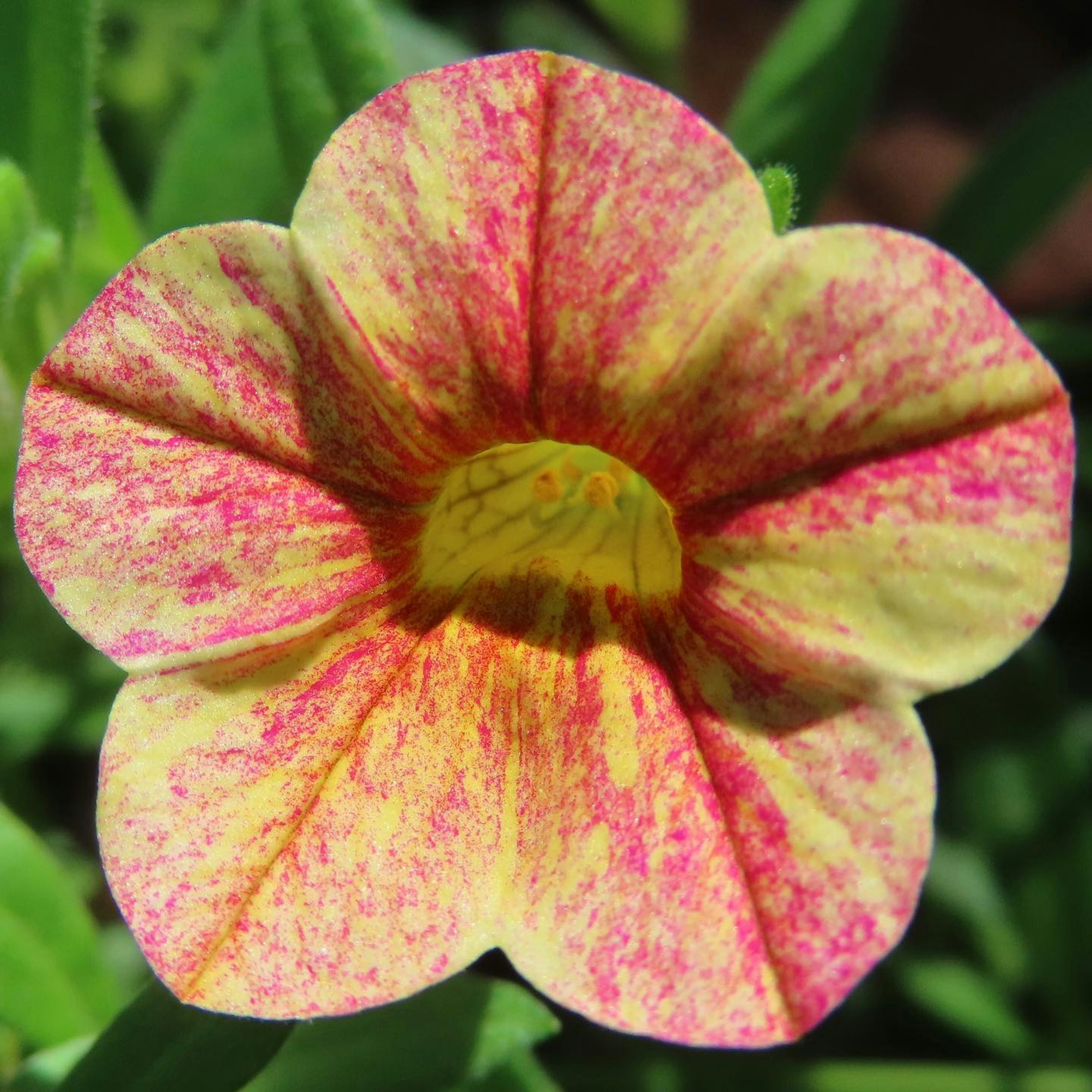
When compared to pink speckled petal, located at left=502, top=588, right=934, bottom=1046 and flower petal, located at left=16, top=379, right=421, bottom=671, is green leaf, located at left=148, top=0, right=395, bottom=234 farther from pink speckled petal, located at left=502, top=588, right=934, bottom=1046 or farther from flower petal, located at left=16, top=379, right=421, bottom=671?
pink speckled petal, located at left=502, top=588, right=934, bottom=1046

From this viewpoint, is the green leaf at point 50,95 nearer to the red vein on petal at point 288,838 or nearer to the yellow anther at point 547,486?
the yellow anther at point 547,486

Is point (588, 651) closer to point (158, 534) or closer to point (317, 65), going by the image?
point (158, 534)

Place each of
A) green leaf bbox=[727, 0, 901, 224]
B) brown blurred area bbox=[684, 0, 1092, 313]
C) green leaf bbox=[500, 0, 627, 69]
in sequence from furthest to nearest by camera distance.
→ 1. brown blurred area bbox=[684, 0, 1092, 313]
2. green leaf bbox=[500, 0, 627, 69]
3. green leaf bbox=[727, 0, 901, 224]

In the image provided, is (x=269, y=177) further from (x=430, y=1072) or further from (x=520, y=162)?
(x=430, y=1072)

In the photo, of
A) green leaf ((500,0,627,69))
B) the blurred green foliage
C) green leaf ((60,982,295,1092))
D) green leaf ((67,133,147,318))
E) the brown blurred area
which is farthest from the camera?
the brown blurred area

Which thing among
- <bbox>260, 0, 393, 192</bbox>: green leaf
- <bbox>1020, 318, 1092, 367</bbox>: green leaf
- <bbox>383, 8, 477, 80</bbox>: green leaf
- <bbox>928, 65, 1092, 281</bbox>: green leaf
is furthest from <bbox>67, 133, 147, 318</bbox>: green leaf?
<bbox>1020, 318, 1092, 367</bbox>: green leaf

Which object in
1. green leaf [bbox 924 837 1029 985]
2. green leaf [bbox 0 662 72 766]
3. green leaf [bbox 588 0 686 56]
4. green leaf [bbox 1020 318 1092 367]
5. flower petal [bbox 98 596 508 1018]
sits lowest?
green leaf [bbox 0 662 72 766]

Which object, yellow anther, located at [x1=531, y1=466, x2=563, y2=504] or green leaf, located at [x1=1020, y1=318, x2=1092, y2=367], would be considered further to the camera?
green leaf, located at [x1=1020, y1=318, x2=1092, y2=367]
